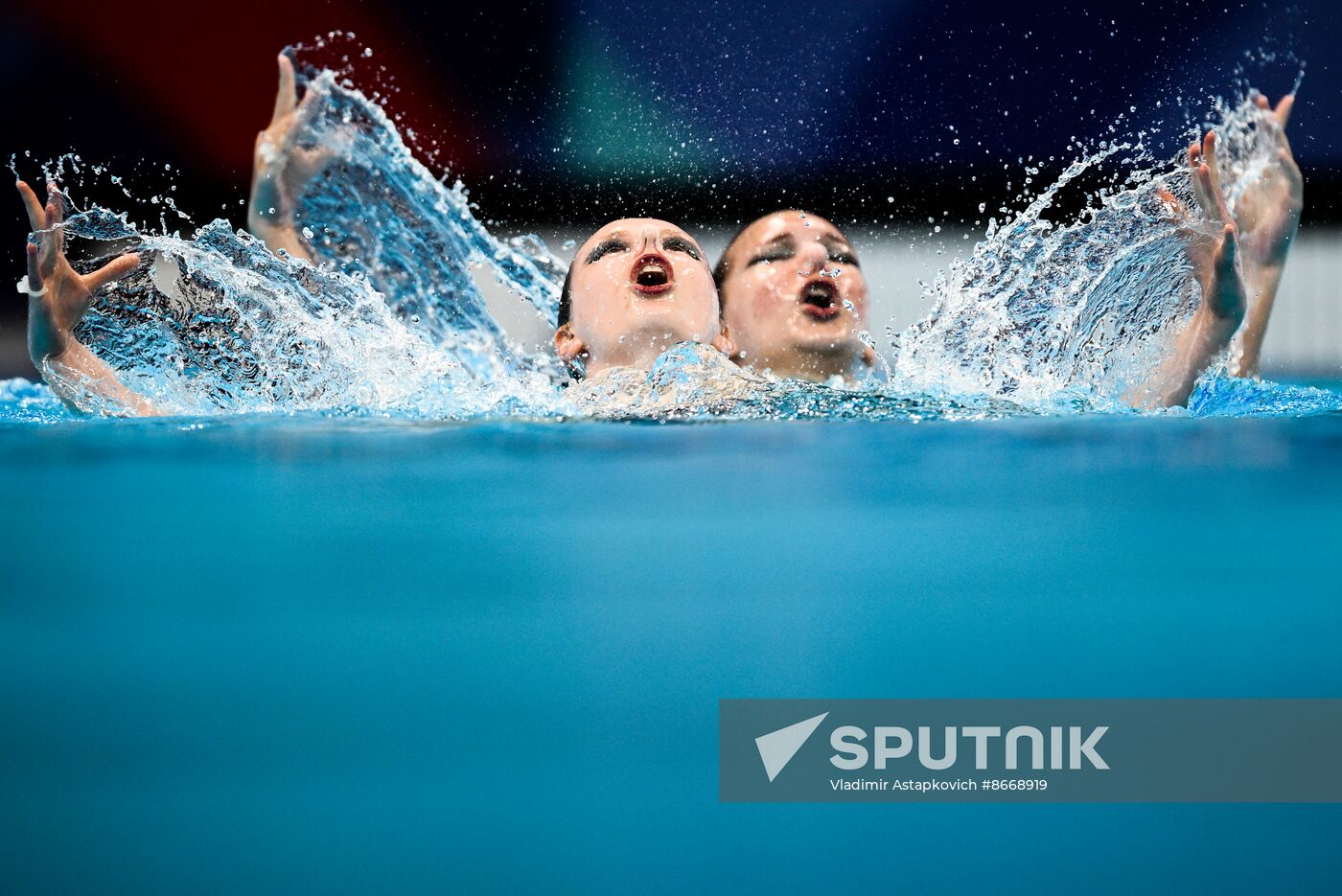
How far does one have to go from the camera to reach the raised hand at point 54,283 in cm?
120

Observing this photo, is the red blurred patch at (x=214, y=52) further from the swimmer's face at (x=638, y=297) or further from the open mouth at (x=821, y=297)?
the open mouth at (x=821, y=297)

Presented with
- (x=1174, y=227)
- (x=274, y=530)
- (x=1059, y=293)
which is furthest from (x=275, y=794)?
(x=1059, y=293)

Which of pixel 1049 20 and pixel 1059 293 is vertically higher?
pixel 1049 20

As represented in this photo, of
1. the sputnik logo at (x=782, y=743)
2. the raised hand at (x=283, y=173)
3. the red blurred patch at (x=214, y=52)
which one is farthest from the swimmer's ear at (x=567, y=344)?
the red blurred patch at (x=214, y=52)

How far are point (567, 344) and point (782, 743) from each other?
1142 mm

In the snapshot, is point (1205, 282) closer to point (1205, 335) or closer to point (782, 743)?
point (1205, 335)

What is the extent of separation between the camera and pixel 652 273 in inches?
61.8

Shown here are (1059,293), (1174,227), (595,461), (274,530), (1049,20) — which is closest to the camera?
(274,530)

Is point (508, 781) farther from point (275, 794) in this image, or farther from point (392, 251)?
point (392, 251)

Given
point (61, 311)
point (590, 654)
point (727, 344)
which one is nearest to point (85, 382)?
point (61, 311)

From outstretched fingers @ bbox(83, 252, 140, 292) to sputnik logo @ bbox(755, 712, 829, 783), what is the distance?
927 millimetres

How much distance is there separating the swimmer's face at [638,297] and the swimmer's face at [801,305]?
0.06 m

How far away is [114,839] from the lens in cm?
56

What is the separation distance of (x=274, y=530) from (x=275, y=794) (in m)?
0.18
